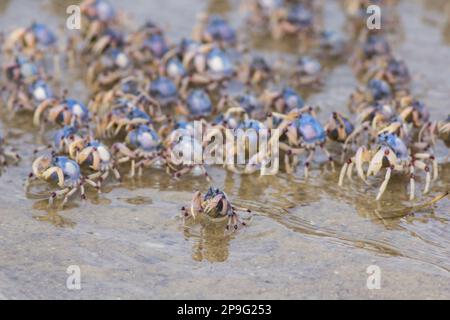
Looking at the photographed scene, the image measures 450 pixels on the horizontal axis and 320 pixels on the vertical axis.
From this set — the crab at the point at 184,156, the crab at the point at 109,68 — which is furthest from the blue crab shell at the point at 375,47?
the crab at the point at 184,156

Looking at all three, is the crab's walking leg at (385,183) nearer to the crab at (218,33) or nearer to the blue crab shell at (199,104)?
the blue crab shell at (199,104)

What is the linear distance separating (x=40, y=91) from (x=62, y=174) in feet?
6.89

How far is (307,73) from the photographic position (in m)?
10.5

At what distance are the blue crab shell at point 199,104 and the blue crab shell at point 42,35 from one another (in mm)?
2279

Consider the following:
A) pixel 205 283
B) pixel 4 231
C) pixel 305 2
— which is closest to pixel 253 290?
pixel 205 283

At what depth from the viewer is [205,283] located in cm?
646

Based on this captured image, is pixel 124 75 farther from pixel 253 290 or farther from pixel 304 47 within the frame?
pixel 253 290

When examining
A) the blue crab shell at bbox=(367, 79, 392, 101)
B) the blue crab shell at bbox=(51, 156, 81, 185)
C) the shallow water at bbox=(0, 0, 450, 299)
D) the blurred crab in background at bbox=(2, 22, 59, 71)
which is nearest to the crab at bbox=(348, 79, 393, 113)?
the blue crab shell at bbox=(367, 79, 392, 101)

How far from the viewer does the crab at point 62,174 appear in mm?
7691

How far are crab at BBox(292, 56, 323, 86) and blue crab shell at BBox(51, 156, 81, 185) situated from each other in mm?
3678

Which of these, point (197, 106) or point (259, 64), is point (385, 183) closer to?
point (197, 106)

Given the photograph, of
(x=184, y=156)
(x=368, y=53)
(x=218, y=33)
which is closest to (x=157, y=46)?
(x=218, y=33)
